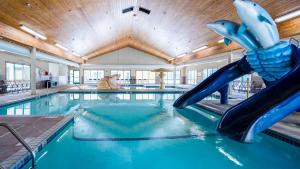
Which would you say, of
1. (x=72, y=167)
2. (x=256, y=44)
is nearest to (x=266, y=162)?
(x=256, y=44)

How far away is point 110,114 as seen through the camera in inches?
237

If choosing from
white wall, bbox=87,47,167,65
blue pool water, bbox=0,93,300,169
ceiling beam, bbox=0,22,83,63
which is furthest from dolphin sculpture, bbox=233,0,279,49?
white wall, bbox=87,47,167,65

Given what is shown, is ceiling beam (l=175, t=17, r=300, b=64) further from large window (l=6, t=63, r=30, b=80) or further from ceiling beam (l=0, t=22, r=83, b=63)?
large window (l=6, t=63, r=30, b=80)

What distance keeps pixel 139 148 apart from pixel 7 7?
5.40 m

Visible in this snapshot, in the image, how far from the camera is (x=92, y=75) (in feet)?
75.3

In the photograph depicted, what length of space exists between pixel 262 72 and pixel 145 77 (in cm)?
1964

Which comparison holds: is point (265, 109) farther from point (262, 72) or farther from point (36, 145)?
point (36, 145)

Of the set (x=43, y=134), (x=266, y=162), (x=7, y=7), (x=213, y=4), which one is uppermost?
(x=213, y=4)

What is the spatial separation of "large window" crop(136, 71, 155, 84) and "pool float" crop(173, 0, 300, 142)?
63.3 ft

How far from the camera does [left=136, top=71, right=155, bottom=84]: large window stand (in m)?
23.1

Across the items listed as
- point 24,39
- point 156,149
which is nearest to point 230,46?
point 156,149

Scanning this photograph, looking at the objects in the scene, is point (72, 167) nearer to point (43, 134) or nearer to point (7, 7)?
point (43, 134)

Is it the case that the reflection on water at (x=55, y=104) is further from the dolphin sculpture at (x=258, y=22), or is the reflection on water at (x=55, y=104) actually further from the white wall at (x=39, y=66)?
the dolphin sculpture at (x=258, y=22)

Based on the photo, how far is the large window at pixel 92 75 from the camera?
74.7ft
